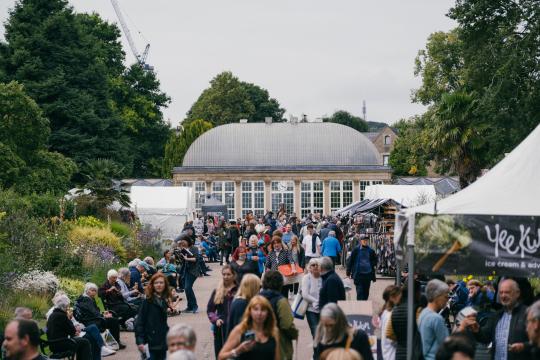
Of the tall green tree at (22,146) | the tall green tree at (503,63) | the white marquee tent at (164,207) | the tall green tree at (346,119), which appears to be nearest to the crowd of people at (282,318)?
the tall green tree at (503,63)

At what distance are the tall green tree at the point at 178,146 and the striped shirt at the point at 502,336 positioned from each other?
255 feet

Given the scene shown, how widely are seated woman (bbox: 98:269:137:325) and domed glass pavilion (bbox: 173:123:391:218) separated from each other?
188 ft

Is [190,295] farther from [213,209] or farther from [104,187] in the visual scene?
[213,209]

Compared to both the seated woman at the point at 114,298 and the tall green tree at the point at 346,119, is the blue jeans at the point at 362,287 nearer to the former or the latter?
the seated woman at the point at 114,298

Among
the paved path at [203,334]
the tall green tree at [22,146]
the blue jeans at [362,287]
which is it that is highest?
the tall green tree at [22,146]

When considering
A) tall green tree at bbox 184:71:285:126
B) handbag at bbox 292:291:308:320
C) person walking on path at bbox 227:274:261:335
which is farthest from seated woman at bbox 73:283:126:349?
tall green tree at bbox 184:71:285:126

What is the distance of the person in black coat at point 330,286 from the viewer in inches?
581

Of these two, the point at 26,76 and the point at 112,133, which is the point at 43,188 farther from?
the point at 112,133

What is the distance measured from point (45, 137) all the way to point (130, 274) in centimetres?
2462

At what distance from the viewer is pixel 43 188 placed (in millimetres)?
45406

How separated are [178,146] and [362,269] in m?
70.9

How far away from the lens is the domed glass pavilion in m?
79.1

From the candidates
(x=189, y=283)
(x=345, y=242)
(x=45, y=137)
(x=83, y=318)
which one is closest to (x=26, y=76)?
(x=45, y=137)

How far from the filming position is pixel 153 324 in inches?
524
